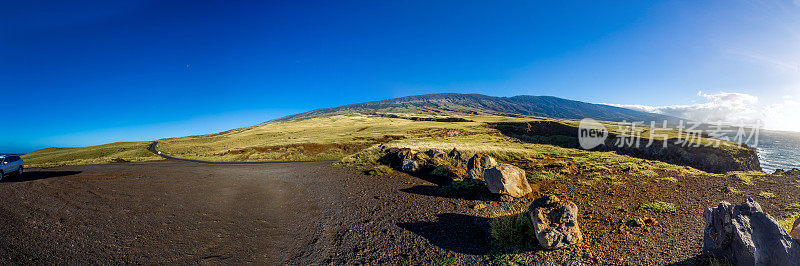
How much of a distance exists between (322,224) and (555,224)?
8462 mm

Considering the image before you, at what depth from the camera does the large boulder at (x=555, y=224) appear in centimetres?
736

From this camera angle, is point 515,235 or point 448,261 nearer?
point 448,261

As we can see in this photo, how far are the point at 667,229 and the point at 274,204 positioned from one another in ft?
53.6

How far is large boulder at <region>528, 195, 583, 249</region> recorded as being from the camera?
290 inches

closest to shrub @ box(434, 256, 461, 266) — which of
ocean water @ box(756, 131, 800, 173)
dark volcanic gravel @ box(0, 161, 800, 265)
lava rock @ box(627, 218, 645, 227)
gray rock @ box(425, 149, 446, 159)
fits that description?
dark volcanic gravel @ box(0, 161, 800, 265)

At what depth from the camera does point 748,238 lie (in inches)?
224

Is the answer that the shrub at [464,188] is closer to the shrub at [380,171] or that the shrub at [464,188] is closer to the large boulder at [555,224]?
the large boulder at [555,224]

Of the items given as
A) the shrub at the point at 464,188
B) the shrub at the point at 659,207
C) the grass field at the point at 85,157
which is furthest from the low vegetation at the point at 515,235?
the grass field at the point at 85,157

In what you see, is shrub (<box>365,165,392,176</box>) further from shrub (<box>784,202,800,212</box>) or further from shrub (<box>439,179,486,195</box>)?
shrub (<box>784,202,800,212</box>)

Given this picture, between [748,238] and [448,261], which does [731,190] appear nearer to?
[748,238]

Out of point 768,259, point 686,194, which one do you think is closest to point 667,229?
point 768,259

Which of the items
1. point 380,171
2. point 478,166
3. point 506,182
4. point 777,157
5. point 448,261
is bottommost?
point 777,157

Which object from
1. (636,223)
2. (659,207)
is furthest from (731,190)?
(636,223)

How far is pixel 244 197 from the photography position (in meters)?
15.1
